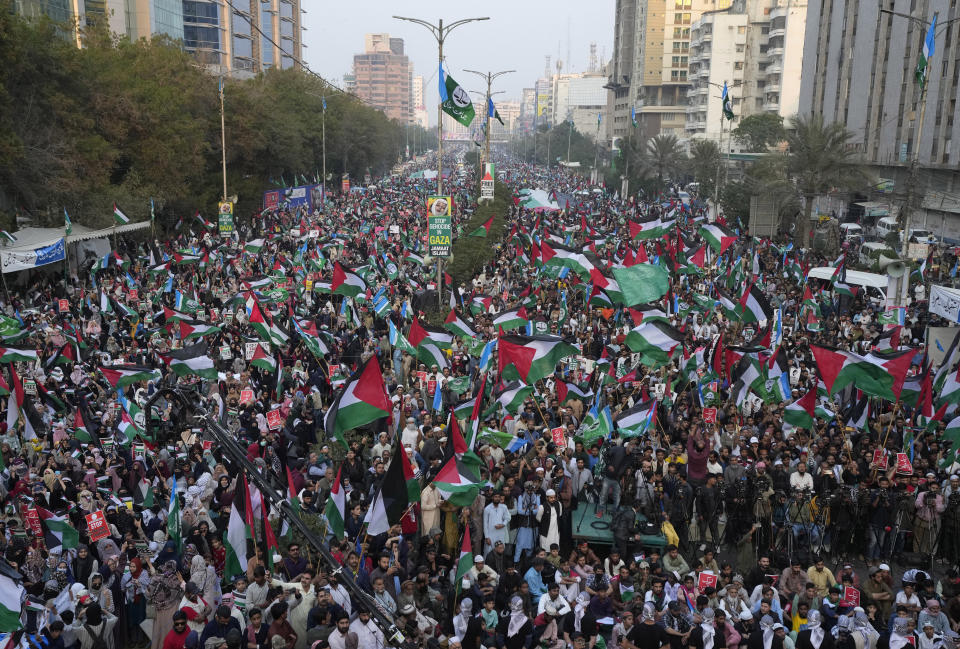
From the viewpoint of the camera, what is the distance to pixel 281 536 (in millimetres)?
11477

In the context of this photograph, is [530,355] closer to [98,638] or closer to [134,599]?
[134,599]

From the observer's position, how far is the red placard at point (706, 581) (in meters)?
9.64

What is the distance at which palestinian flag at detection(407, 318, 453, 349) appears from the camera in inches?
662

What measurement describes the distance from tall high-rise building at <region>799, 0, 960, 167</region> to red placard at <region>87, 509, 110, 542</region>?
3561 cm

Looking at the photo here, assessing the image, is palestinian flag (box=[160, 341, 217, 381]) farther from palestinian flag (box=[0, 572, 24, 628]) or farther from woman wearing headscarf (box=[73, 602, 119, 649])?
palestinian flag (box=[0, 572, 24, 628])

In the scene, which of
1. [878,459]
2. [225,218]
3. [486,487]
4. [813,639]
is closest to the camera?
[813,639]

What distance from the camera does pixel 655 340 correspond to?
16328mm

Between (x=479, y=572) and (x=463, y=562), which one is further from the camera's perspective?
(x=479, y=572)

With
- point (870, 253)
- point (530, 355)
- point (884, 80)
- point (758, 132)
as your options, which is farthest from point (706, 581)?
point (758, 132)

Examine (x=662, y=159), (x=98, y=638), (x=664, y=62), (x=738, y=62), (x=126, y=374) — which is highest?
(x=664, y=62)

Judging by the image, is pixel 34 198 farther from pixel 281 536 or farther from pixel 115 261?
pixel 281 536

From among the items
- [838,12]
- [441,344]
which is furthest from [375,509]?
[838,12]

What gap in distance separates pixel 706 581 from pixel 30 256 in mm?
22197

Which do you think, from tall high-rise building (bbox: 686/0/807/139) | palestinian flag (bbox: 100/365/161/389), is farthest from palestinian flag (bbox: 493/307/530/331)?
tall high-rise building (bbox: 686/0/807/139)
